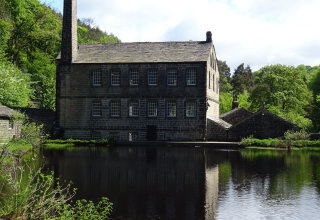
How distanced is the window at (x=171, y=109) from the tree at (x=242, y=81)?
47446mm

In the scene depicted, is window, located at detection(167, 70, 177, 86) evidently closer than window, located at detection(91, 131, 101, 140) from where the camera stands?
Yes

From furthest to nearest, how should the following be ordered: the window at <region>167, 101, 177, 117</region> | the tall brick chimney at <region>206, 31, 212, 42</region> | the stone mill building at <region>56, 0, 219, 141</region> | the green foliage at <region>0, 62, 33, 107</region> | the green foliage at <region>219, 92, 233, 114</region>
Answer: the green foliage at <region>219, 92, 233, 114</region> < the tall brick chimney at <region>206, 31, 212, 42</region> < the window at <region>167, 101, 177, 117</region> < the stone mill building at <region>56, 0, 219, 141</region> < the green foliage at <region>0, 62, 33, 107</region>

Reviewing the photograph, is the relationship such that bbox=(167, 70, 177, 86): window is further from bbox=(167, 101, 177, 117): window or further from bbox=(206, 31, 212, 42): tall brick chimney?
bbox=(206, 31, 212, 42): tall brick chimney

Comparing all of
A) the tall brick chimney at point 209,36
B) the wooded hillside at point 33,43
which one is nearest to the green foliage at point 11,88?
the wooded hillside at point 33,43

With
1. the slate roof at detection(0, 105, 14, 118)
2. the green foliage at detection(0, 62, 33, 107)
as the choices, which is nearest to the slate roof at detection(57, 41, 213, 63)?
the green foliage at detection(0, 62, 33, 107)

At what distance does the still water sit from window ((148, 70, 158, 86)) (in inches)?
723

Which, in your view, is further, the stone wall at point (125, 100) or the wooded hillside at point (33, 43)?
the wooded hillside at point (33, 43)

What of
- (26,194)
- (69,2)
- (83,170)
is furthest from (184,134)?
(26,194)

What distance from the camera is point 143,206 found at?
41.7 ft

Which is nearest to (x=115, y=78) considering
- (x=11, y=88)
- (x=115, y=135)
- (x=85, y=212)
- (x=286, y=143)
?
(x=115, y=135)

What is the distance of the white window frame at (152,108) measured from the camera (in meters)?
42.4

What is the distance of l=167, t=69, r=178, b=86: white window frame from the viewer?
4219cm

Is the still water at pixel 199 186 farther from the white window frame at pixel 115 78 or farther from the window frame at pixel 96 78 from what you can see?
the window frame at pixel 96 78

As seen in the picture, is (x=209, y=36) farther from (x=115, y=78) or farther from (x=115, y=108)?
(x=115, y=108)
